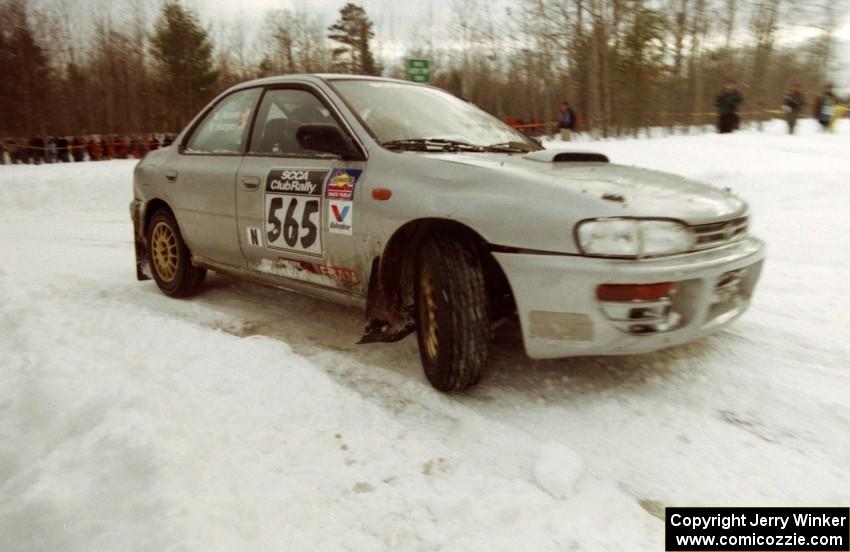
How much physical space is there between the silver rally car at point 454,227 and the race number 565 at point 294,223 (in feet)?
0.04

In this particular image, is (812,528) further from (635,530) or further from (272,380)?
(272,380)

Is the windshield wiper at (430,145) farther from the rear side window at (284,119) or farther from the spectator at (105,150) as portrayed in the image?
the spectator at (105,150)

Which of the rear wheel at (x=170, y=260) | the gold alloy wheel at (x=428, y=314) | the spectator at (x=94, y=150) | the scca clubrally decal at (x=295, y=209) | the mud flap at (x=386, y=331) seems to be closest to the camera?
the gold alloy wheel at (x=428, y=314)

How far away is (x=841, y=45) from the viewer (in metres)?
25.2

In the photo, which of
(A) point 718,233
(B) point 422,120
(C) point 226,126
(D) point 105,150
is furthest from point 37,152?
(A) point 718,233

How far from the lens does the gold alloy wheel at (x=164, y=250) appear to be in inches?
181

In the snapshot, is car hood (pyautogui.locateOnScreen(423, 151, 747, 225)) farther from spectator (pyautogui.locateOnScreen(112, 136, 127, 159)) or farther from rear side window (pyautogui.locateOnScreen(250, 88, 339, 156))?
spectator (pyautogui.locateOnScreen(112, 136, 127, 159))

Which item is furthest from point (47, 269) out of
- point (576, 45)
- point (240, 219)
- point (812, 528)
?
point (576, 45)

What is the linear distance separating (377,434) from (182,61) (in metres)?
33.7

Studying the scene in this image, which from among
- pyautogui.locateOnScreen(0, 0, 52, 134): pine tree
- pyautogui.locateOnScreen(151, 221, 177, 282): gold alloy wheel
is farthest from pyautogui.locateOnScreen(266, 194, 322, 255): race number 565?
pyautogui.locateOnScreen(0, 0, 52, 134): pine tree

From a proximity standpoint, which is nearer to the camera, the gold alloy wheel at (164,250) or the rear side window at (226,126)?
the rear side window at (226,126)

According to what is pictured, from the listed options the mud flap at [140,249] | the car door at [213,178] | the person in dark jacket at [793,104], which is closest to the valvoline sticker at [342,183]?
the car door at [213,178]

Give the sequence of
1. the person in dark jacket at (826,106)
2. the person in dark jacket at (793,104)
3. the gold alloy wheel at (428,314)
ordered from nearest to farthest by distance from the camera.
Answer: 1. the gold alloy wheel at (428,314)
2. the person in dark jacket at (793,104)
3. the person in dark jacket at (826,106)

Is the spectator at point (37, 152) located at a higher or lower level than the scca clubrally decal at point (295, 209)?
higher
